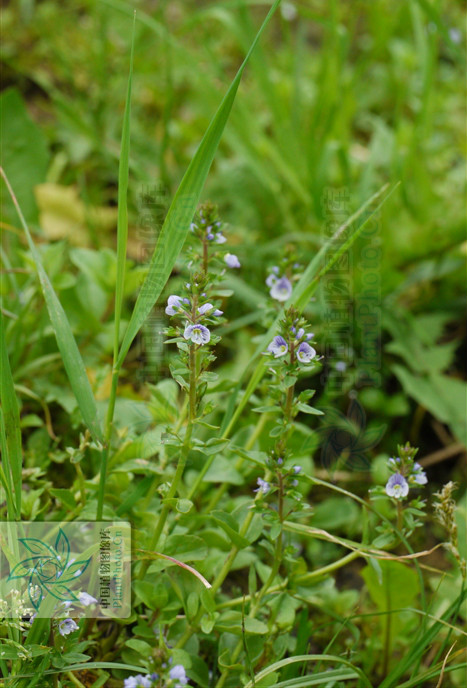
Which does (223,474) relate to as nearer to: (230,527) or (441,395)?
(230,527)

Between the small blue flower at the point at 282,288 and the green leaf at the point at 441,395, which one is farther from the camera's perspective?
the green leaf at the point at 441,395

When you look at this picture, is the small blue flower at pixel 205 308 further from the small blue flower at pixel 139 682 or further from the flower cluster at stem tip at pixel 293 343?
the small blue flower at pixel 139 682

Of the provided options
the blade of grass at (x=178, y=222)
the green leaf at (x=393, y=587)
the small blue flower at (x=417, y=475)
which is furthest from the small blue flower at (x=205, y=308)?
the green leaf at (x=393, y=587)

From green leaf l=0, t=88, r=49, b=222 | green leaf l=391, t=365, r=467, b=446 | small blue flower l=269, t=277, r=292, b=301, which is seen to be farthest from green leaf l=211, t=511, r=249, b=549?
green leaf l=0, t=88, r=49, b=222

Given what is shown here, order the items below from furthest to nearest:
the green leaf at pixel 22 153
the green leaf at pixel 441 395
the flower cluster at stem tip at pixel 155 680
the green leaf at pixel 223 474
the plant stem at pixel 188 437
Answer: the green leaf at pixel 22 153 < the green leaf at pixel 441 395 < the green leaf at pixel 223 474 < the plant stem at pixel 188 437 < the flower cluster at stem tip at pixel 155 680

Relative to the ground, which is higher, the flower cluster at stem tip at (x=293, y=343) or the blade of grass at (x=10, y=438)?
the flower cluster at stem tip at (x=293, y=343)

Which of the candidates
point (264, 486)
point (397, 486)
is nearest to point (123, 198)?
point (264, 486)

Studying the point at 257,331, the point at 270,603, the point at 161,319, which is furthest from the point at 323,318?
the point at 270,603

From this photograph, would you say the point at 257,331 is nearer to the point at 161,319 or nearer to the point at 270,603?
the point at 161,319
